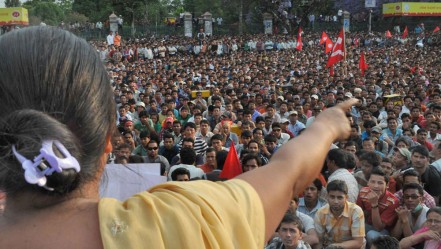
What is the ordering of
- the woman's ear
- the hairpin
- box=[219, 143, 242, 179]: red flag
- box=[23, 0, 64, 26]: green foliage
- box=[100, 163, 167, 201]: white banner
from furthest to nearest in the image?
box=[219, 143, 242, 179]: red flag < box=[23, 0, 64, 26]: green foliage < box=[100, 163, 167, 201]: white banner < the woman's ear < the hairpin

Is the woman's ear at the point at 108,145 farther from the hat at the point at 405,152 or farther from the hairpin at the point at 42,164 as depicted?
the hat at the point at 405,152

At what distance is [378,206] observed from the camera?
4789 millimetres

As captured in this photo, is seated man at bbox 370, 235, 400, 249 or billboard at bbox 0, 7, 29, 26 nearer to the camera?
seated man at bbox 370, 235, 400, 249

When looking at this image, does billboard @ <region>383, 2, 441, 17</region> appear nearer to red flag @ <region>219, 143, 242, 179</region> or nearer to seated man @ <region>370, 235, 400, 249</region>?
red flag @ <region>219, 143, 242, 179</region>

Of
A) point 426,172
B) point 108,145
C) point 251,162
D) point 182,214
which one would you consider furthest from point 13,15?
point 182,214

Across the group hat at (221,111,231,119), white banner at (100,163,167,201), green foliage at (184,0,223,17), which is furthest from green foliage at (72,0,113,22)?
white banner at (100,163,167,201)

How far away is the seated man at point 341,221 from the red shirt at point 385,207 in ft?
1.42

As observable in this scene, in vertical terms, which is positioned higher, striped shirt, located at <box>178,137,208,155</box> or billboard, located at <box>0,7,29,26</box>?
billboard, located at <box>0,7,29,26</box>

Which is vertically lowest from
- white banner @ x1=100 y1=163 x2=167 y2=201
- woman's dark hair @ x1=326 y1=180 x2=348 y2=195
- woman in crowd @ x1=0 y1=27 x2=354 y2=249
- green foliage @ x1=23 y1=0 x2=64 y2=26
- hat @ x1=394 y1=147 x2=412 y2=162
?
hat @ x1=394 y1=147 x2=412 y2=162

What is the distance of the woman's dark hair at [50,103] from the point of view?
0.83m

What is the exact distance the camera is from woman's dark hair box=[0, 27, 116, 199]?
829mm

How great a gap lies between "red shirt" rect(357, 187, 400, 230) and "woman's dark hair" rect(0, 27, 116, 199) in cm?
420

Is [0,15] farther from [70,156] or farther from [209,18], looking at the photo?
[70,156]

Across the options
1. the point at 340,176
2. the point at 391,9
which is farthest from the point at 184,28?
the point at 340,176
